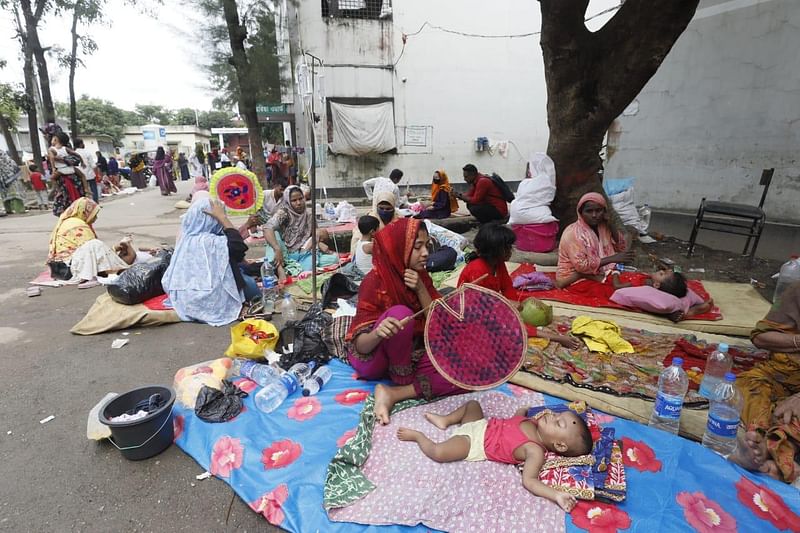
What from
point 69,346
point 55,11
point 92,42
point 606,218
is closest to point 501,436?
point 606,218

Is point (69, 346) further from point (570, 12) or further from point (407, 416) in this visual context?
point (570, 12)

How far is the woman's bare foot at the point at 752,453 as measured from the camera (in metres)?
2.11

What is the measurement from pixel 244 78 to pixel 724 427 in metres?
14.6

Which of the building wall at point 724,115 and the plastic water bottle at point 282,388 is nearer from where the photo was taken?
the plastic water bottle at point 282,388

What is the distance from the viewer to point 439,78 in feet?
45.4

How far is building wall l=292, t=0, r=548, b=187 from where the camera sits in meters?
12.9

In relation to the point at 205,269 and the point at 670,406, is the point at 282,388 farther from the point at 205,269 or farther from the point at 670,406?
the point at 670,406

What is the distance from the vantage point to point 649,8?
186 inches

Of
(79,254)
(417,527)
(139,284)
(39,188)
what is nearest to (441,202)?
(139,284)

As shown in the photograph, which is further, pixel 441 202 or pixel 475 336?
pixel 441 202

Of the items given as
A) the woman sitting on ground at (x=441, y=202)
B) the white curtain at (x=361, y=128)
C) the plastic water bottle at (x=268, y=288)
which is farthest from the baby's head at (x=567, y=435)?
the white curtain at (x=361, y=128)

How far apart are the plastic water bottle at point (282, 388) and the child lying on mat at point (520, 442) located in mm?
970

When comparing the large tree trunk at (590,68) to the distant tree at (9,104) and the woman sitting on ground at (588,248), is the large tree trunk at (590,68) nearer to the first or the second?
the woman sitting on ground at (588,248)

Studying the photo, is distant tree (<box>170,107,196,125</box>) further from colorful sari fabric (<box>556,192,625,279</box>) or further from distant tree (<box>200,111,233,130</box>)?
colorful sari fabric (<box>556,192,625,279</box>)
